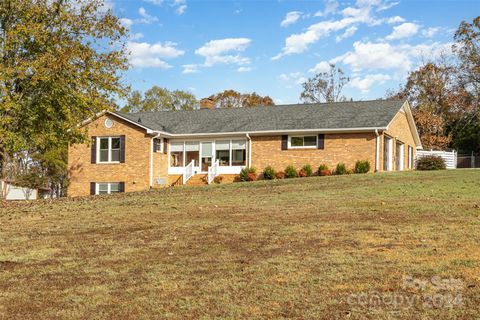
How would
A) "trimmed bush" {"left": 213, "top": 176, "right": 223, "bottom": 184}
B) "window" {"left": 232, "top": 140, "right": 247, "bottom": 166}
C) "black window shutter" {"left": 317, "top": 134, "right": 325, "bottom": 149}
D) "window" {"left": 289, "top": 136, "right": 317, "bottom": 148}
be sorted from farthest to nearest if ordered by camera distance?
"window" {"left": 232, "top": 140, "right": 247, "bottom": 166} → "trimmed bush" {"left": 213, "top": 176, "right": 223, "bottom": 184} → "window" {"left": 289, "top": 136, "right": 317, "bottom": 148} → "black window shutter" {"left": 317, "top": 134, "right": 325, "bottom": 149}

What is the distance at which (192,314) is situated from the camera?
17.7 feet

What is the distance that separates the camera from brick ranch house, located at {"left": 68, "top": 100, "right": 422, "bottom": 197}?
27641 millimetres

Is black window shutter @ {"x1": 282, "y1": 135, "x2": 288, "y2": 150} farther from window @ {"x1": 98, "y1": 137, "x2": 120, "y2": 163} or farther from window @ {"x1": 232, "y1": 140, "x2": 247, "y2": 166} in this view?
window @ {"x1": 98, "y1": 137, "x2": 120, "y2": 163}

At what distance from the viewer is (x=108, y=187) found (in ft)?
98.7

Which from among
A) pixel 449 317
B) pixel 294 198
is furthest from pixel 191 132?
pixel 449 317

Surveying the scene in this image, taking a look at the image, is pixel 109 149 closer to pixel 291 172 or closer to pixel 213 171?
pixel 213 171

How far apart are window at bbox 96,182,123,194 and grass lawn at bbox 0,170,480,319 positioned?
54.2ft

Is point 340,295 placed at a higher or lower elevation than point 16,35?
lower

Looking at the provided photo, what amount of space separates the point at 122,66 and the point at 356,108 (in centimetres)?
1436

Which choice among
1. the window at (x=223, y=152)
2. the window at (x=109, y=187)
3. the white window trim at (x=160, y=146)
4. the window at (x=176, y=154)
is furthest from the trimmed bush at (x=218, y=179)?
the window at (x=109, y=187)

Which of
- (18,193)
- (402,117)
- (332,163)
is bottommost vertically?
(18,193)

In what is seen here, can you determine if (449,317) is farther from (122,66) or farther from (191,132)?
(191,132)

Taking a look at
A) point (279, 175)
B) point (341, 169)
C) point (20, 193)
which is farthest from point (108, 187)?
point (20, 193)

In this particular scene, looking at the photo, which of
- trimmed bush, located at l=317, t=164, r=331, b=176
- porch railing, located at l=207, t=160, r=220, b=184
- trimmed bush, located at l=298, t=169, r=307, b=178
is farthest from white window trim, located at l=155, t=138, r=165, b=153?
trimmed bush, located at l=317, t=164, r=331, b=176
